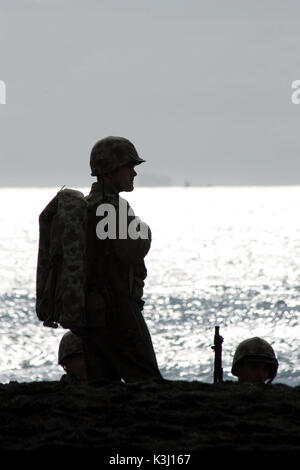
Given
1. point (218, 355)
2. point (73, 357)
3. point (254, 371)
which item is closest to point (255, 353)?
point (254, 371)

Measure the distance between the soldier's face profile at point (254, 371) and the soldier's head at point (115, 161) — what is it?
7.05ft

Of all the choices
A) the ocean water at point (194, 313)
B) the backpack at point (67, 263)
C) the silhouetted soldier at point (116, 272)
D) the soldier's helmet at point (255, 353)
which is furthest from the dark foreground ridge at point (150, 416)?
the ocean water at point (194, 313)

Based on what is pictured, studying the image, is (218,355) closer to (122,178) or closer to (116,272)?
(116,272)

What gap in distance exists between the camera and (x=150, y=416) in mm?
7887

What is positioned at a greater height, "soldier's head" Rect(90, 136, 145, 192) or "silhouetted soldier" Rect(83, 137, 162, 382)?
"soldier's head" Rect(90, 136, 145, 192)

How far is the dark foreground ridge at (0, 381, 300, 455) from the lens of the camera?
286 inches

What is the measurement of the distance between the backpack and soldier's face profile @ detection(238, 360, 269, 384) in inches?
79.2

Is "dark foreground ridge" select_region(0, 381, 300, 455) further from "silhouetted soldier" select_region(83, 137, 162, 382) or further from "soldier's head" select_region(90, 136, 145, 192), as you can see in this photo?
"soldier's head" select_region(90, 136, 145, 192)

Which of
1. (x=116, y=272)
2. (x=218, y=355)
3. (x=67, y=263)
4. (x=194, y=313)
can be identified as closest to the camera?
(x=67, y=263)

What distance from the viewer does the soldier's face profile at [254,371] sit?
409 inches

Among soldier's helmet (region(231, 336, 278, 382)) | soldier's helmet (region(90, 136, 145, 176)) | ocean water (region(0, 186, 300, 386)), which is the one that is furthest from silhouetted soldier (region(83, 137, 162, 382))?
ocean water (region(0, 186, 300, 386))

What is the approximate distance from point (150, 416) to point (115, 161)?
7.51 ft

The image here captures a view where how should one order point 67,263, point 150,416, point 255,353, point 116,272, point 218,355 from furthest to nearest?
point 255,353 < point 218,355 < point 116,272 < point 67,263 < point 150,416
